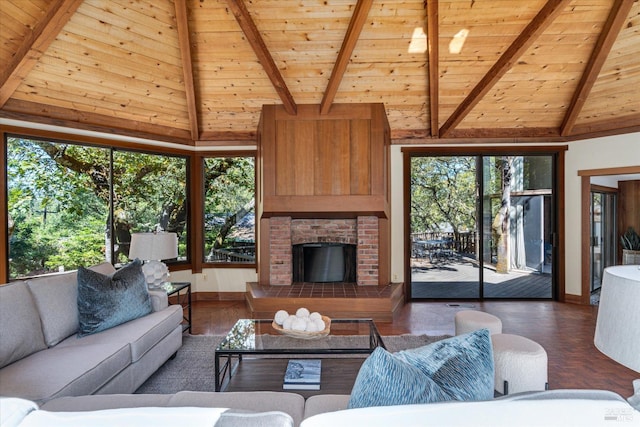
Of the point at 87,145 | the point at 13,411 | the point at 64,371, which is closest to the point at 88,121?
the point at 87,145

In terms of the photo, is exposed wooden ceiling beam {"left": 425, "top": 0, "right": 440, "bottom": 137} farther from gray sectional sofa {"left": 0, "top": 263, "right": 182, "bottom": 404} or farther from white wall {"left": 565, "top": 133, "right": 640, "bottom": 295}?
gray sectional sofa {"left": 0, "top": 263, "right": 182, "bottom": 404}

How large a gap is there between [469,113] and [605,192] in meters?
2.92

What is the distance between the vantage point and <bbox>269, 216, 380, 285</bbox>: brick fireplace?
461cm

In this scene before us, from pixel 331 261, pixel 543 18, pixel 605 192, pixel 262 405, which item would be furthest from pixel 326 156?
pixel 605 192

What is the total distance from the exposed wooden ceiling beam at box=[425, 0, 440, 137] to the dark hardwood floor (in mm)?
2623

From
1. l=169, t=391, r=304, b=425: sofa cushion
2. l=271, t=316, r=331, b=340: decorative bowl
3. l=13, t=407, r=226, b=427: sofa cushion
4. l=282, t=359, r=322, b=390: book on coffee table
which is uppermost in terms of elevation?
l=13, t=407, r=226, b=427: sofa cushion

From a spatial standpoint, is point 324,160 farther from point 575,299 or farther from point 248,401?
point 575,299

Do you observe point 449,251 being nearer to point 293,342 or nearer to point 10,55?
point 293,342

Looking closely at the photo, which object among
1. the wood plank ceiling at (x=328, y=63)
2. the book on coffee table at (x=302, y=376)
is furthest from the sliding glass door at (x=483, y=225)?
the book on coffee table at (x=302, y=376)

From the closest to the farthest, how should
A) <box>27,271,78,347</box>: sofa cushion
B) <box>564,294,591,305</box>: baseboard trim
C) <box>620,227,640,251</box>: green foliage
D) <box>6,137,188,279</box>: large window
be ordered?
<box>27,271,78,347</box>: sofa cushion → <box>6,137,188,279</box>: large window → <box>564,294,591,305</box>: baseboard trim → <box>620,227,640,251</box>: green foliage

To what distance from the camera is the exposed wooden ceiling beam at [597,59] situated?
3.39 metres

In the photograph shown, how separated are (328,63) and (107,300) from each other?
11.2 feet

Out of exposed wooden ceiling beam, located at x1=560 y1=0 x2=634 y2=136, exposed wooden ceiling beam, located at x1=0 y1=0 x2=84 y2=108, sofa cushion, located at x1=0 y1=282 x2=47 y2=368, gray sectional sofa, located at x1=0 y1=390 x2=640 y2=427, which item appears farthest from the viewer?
exposed wooden ceiling beam, located at x1=560 y1=0 x2=634 y2=136

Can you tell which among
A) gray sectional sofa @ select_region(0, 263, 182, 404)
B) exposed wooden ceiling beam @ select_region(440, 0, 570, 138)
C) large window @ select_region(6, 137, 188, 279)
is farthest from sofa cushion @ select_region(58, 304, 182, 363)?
exposed wooden ceiling beam @ select_region(440, 0, 570, 138)
